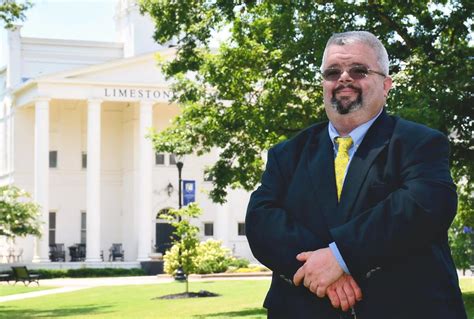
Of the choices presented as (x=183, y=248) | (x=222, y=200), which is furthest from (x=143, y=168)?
(x=222, y=200)

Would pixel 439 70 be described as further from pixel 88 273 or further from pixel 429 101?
pixel 88 273

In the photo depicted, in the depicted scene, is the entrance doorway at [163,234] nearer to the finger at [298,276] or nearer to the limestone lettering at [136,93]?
the limestone lettering at [136,93]

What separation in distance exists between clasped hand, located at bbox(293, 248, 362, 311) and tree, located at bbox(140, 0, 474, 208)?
44.5 ft

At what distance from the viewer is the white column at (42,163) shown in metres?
59.6

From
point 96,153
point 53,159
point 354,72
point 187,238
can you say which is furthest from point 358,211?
point 53,159

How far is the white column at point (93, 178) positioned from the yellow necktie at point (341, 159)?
56.2 meters

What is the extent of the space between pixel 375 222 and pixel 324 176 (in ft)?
1.38

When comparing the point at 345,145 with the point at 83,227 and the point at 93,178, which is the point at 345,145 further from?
the point at 83,227

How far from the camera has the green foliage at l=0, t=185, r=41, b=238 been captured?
4844cm

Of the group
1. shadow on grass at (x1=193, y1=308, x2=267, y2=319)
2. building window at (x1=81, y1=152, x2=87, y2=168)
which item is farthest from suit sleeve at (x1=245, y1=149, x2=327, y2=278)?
building window at (x1=81, y1=152, x2=87, y2=168)

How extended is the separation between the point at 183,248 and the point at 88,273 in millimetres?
22276

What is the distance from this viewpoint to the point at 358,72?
466 cm

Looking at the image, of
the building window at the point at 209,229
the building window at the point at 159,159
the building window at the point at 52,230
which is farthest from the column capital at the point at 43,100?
the building window at the point at 209,229

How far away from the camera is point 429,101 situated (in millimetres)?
19141
